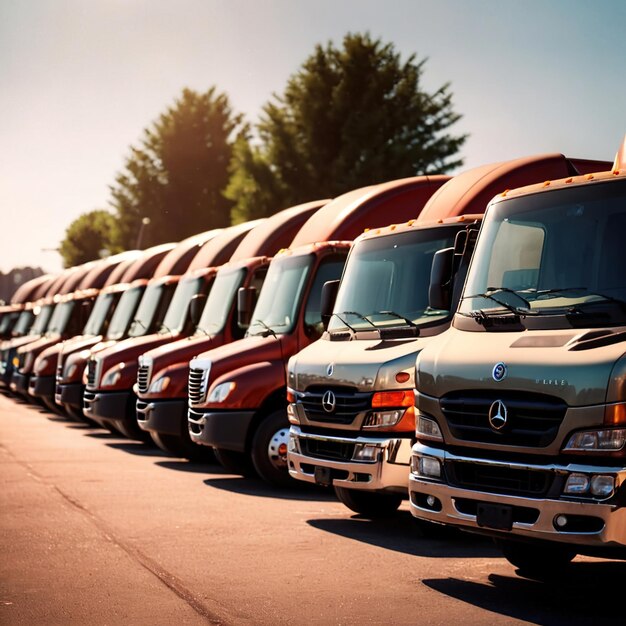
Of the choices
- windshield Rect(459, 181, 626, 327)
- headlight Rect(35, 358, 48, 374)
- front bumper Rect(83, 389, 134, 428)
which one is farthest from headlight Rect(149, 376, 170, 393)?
headlight Rect(35, 358, 48, 374)

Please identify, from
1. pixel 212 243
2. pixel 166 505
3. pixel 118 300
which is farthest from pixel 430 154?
pixel 166 505

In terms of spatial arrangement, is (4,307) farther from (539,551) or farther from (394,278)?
(539,551)

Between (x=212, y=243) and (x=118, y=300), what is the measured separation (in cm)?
576

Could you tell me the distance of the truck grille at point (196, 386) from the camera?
1425cm

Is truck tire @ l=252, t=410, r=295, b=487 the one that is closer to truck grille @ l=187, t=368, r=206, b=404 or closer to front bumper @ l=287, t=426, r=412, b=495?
truck grille @ l=187, t=368, r=206, b=404

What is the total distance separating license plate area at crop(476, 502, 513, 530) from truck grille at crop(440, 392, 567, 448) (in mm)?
378

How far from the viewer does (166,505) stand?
1204 centimetres

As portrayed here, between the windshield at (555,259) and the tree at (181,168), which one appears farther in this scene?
the tree at (181,168)

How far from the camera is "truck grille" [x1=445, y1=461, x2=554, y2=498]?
708 centimetres

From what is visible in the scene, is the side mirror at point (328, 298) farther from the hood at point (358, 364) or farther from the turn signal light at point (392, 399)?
→ the turn signal light at point (392, 399)

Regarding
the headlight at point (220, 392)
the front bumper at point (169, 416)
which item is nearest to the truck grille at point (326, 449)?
the headlight at point (220, 392)

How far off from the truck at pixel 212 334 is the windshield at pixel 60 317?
1202 centimetres

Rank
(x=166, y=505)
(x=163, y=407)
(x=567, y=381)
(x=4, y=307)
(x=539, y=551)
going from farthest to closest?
(x=4, y=307), (x=163, y=407), (x=166, y=505), (x=539, y=551), (x=567, y=381)

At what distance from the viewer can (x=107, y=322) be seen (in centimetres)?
2453
